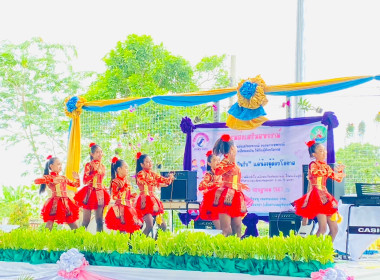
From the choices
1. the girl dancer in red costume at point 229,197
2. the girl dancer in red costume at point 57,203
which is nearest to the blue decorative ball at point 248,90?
the girl dancer in red costume at point 229,197

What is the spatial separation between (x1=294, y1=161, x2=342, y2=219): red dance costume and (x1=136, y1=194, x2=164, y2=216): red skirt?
175 cm

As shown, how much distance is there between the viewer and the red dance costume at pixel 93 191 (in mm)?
7617

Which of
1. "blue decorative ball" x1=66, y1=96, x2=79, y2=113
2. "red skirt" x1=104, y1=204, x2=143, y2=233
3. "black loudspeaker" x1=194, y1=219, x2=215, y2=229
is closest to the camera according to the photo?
"red skirt" x1=104, y1=204, x2=143, y2=233

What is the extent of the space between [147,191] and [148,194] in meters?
0.04

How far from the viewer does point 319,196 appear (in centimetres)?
662

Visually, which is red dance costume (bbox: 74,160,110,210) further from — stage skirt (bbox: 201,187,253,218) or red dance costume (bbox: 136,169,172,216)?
stage skirt (bbox: 201,187,253,218)

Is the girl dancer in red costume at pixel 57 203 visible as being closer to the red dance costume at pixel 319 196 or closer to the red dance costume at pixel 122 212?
the red dance costume at pixel 122 212

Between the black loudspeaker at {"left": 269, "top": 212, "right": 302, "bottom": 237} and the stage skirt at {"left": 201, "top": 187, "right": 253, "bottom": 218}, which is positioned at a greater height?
the stage skirt at {"left": 201, "top": 187, "right": 253, "bottom": 218}

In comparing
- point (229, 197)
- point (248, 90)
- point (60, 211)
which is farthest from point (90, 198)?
point (248, 90)

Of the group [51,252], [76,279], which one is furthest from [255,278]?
[51,252]

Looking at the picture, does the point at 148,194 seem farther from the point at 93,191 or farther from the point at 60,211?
the point at 60,211

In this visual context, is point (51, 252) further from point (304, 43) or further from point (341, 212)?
point (304, 43)

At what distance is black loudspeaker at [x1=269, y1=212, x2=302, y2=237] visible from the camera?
754 cm

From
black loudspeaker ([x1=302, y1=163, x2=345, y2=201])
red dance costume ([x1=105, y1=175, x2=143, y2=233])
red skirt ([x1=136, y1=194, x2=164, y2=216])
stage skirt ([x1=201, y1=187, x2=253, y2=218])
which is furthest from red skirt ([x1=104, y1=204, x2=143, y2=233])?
black loudspeaker ([x1=302, y1=163, x2=345, y2=201])
